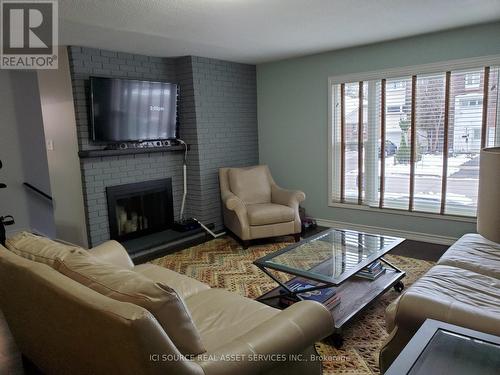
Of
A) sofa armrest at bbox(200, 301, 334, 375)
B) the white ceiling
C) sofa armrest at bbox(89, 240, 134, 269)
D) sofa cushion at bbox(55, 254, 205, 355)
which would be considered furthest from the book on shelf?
the white ceiling

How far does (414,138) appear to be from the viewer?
4.16 metres

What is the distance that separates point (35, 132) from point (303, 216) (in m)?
3.75

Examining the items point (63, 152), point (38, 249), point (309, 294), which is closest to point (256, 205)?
point (309, 294)

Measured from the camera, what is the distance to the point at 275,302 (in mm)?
2611

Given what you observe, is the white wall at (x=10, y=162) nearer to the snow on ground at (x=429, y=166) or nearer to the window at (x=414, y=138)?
the window at (x=414, y=138)

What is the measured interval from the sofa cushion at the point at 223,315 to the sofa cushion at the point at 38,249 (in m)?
0.64

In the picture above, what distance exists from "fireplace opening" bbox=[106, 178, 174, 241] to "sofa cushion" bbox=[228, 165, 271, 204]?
0.83m

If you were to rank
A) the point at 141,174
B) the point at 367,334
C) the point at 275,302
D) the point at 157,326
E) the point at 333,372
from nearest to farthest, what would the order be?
1. the point at 157,326
2. the point at 333,372
3. the point at 367,334
4. the point at 275,302
5. the point at 141,174

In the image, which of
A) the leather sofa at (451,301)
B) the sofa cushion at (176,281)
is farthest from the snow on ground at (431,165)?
the sofa cushion at (176,281)

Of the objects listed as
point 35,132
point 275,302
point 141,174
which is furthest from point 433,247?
point 35,132

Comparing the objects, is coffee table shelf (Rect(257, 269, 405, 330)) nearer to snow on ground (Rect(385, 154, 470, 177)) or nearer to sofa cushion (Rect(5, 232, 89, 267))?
sofa cushion (Rect(5, 232, 89, 267))

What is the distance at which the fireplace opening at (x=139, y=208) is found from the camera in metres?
4.22

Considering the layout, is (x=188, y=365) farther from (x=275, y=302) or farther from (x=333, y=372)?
(x=275, y=302)

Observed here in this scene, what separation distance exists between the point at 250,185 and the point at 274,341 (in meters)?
3.41
